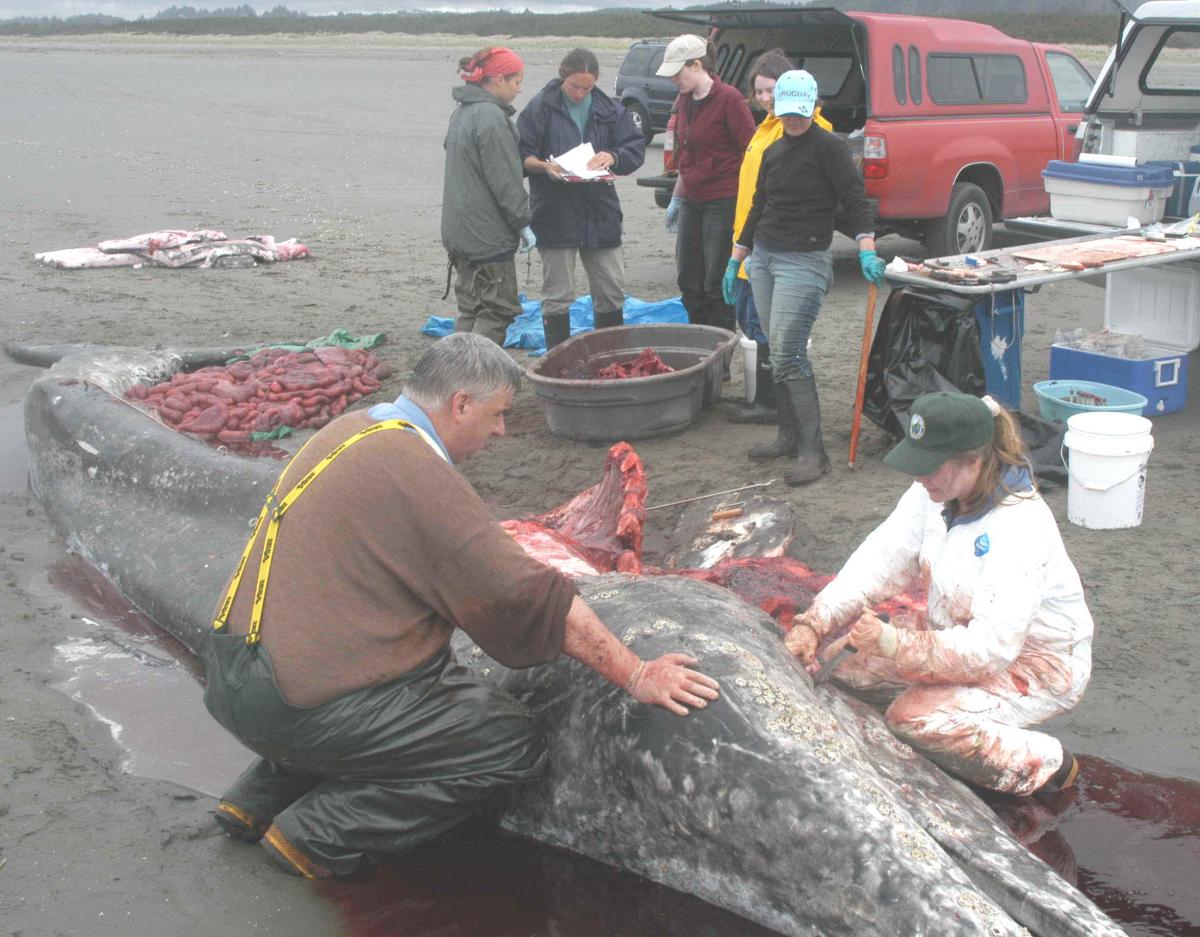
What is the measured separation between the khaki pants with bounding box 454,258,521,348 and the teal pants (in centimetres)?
500

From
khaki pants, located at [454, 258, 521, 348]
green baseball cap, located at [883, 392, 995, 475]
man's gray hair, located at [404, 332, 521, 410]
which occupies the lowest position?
khaki pants, located at [454, 258, 521, 348]

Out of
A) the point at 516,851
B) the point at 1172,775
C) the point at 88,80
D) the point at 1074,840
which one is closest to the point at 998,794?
→ the point at 1074,840

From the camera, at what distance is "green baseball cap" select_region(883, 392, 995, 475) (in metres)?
3.83

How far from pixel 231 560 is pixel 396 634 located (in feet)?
8.13

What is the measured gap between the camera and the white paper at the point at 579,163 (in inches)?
336

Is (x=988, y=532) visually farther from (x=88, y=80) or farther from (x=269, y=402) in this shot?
(x=88, y=80)

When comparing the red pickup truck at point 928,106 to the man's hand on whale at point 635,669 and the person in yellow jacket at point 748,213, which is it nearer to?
the person in yellow jacket at point 748,213

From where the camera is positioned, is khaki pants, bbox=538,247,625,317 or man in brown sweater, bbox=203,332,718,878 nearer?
man in brown sweater, bbox=203,332,718,878

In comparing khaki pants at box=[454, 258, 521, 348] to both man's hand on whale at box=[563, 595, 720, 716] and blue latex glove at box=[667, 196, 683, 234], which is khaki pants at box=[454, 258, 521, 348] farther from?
man's hand on whale at box=[563, 595, 720, 716]

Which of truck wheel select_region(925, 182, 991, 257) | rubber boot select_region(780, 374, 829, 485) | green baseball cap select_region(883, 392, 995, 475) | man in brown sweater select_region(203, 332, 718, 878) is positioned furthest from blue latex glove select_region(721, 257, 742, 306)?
truck wheel select_region(925, 182, 991, 257)

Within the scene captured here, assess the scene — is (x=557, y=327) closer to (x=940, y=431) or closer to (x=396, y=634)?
(x=940, y=431)

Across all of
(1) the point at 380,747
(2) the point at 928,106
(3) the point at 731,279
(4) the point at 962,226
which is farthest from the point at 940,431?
(4) the point at 962,226

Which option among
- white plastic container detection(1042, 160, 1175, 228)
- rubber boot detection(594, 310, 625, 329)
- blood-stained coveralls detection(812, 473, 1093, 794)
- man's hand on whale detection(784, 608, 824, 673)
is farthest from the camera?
rubber boot detection(594, 310, 625, 329)

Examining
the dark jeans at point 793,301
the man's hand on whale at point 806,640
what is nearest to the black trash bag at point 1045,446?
the dark jeans at point 793,301
